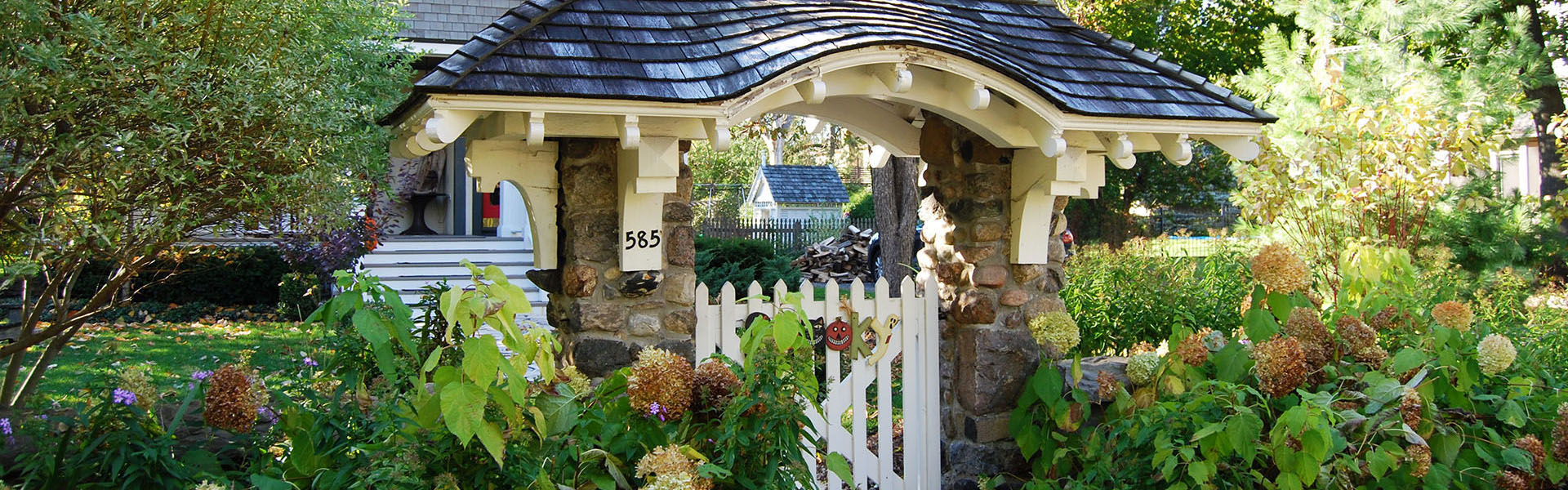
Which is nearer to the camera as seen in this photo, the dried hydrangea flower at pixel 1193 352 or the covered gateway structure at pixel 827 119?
the covered gateway structure at pixel 827 119

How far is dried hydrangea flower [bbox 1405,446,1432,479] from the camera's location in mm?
3248

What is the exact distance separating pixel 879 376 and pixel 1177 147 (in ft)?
4.93

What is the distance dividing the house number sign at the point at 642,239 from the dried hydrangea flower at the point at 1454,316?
2842 mm

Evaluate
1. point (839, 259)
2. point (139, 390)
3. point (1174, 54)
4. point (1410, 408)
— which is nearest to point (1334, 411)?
point (1410, 408)

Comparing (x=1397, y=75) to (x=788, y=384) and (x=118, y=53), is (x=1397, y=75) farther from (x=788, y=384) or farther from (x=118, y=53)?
(x=118, y=53)

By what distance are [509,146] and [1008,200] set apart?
2089 millimetres

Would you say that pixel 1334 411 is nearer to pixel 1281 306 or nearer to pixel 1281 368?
pixel 1281 368

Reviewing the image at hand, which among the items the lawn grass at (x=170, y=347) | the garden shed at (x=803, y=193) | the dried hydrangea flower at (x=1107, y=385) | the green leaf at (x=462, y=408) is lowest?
the lawn grass at (x=170, y=347)

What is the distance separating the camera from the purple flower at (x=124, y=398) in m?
2.84

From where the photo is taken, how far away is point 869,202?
23828 mm

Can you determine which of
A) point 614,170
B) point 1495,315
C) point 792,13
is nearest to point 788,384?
point 614,170

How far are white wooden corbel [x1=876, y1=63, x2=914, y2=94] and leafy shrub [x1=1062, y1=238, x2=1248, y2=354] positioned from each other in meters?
2.94

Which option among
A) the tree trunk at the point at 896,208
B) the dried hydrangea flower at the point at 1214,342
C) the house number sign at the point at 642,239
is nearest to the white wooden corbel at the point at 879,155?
the house number sign at the point at 642,239

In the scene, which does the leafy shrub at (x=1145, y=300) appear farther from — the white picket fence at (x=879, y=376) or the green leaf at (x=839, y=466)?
the green leaf at (x=839, y=466)
